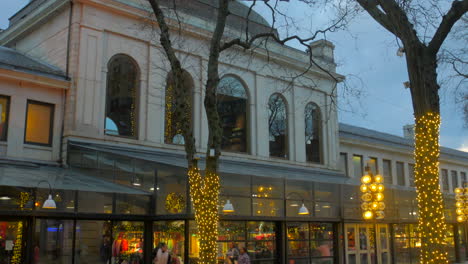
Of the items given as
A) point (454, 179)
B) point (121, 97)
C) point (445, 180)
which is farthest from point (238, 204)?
point (454, 179)

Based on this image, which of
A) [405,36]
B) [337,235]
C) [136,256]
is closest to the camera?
[405,36]

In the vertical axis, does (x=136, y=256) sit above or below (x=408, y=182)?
below

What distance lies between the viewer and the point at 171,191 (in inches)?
724

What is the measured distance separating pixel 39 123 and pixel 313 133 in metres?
15.1

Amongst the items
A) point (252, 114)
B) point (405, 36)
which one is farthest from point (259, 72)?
point (405, 36)

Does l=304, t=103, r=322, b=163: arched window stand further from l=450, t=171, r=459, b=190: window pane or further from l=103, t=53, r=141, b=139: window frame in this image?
l=450, t=171, r=459, b=190: window pane

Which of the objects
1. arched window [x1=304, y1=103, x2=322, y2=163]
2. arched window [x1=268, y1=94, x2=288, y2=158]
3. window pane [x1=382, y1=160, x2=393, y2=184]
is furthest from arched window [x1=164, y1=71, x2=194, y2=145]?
window pane [x1=382, y1=160, x2=393, y2=184]

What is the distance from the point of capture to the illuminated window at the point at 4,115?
1930cm

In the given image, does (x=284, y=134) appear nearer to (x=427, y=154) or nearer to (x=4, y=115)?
(x=4, y=115)

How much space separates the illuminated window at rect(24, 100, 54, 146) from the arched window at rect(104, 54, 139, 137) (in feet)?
6.96

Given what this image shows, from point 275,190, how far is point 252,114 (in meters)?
6.07

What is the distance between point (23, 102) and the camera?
65.1 ft

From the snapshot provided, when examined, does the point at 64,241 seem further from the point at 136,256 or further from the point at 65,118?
the point at 65,118

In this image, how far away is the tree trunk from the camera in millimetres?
11383
